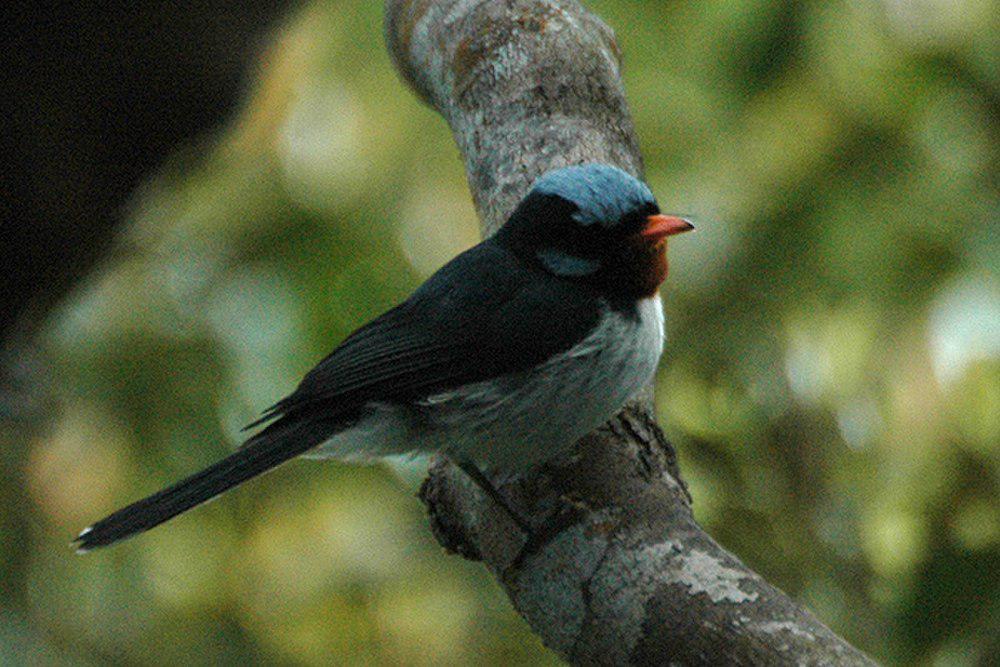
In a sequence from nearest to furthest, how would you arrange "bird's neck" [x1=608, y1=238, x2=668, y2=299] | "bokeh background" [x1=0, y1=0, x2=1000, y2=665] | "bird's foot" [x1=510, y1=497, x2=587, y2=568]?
1. "bird's foot" [x1=510, y1=497, x2=587, y2=568]
2. "bird's neck" [x1=608, y1=238, x2=668, y2=299]
3. "bokeh background" [x1=0, y1=0, x2=1000, y2=665]

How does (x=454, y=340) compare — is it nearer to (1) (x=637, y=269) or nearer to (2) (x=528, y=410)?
(2) (x=528, y=410)

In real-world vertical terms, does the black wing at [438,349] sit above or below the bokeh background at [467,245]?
above

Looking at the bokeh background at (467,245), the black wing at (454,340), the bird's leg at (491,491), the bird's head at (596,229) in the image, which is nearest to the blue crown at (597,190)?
the bird's head at (596,229)

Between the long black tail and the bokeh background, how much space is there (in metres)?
1.15

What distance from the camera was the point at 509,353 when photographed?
3.04m

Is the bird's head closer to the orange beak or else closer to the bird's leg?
the orange beak

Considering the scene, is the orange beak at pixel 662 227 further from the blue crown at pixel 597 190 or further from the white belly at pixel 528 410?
the white belly at pixel 528 410

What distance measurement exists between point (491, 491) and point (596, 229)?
0.76m

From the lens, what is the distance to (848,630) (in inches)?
149

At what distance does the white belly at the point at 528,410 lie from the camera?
9.53 ft

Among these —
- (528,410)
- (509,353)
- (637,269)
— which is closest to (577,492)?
(528,410)

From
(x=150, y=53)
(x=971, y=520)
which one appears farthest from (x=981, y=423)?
(x=150, y=53)

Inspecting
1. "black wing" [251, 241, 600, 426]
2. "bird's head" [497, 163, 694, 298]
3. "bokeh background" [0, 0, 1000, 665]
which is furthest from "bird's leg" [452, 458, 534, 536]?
"bokeh background" [0, 0, 1000, 665]

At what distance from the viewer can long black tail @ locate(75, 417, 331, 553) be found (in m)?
2.77
